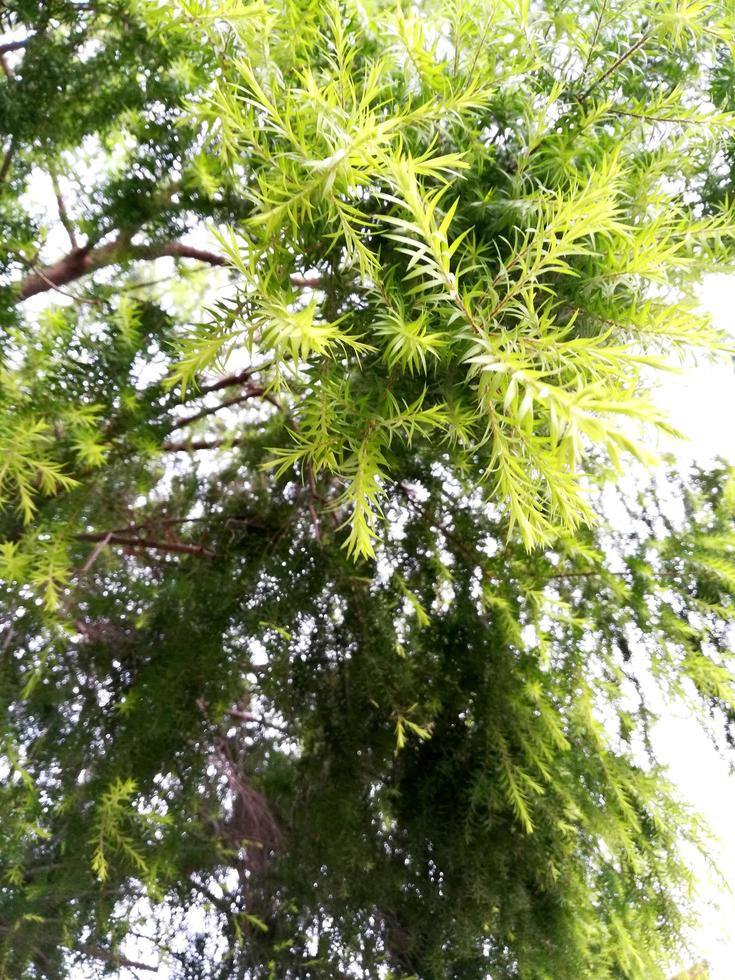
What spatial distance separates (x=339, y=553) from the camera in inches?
28.2

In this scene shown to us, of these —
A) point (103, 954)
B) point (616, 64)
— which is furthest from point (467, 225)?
point (103, 954)

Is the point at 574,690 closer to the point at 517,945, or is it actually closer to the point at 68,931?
the point at 517,945

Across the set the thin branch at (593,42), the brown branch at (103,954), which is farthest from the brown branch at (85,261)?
the brown branch at (103,954)

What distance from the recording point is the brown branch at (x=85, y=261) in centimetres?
65

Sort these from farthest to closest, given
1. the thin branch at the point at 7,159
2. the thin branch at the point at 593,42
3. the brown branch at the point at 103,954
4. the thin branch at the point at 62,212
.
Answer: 1. the brown branch at the point at 103,954
2. the thin branch at the point at 62,212
3. the thin branch at the point at 7,159
4. the thin branch at the point at 593,42

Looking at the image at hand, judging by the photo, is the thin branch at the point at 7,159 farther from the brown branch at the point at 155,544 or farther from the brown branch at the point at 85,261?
the brown branch at the point at 155,544

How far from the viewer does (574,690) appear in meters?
0.67

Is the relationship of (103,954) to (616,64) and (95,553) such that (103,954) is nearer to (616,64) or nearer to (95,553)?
(95,553)

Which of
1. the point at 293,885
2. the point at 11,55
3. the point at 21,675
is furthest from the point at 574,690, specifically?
the point at 11,55

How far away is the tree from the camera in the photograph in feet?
1.35

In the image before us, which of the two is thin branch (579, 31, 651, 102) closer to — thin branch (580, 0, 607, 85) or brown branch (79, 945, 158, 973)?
thin branch (580, 0, 607, 85)

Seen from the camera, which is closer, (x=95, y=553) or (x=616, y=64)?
(x=616, y=64)

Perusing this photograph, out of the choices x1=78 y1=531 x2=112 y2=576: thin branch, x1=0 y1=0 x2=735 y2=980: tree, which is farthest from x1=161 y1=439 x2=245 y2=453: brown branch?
x1=78 y1=531 x2=112 y2=576: thin branch

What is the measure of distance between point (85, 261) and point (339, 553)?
0.36 m
